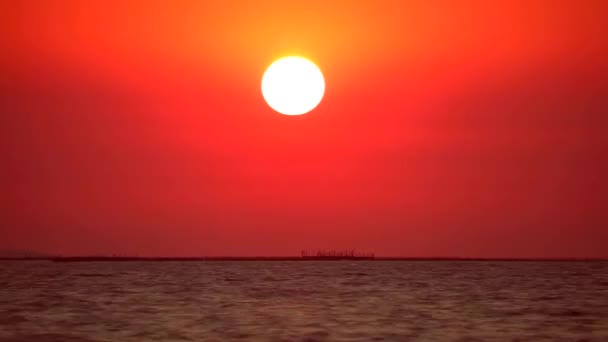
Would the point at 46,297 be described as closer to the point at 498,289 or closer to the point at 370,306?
the point at 370,306

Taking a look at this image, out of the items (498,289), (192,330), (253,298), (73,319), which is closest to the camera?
(192,330)

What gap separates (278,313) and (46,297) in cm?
2170

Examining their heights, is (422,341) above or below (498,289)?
below

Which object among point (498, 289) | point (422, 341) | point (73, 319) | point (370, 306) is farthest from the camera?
point (498, 289)

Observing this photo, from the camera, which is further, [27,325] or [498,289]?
[498,289]

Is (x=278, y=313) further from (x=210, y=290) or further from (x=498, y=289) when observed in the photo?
(x=498, y=289)

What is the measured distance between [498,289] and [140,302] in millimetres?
33043

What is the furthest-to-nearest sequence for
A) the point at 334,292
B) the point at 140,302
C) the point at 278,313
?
the point at 334,292
the point at 140,302
the point at 278,313

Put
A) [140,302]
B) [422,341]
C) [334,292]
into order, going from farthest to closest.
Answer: [334,292]
[140,302]
[422,341]

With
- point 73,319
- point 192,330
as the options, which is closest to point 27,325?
point 73,319

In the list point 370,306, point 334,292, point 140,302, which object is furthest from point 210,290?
point 370,306

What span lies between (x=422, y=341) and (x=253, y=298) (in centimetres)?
2717

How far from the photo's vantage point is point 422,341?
123 feet

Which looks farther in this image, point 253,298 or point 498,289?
point 498,289
